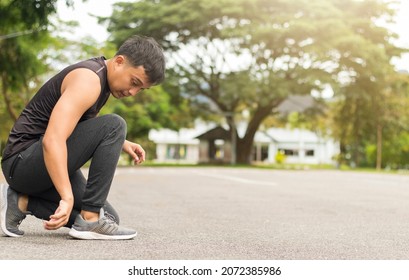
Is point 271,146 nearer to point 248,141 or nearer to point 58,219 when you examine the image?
point 248,141

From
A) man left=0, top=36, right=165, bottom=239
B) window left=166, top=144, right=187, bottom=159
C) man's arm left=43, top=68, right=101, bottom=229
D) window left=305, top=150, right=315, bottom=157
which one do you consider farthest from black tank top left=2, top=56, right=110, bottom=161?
window left=166, top=144, right=187, bottom=159

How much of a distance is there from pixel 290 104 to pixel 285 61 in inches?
808

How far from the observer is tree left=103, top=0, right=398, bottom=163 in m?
38.3

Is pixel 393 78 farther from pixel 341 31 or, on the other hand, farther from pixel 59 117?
pixel 59 117

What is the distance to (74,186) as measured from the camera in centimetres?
431

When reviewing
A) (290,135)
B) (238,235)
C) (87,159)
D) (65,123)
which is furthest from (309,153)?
(65,123)

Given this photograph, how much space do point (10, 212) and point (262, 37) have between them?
113ft

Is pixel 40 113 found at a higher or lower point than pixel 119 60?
lower

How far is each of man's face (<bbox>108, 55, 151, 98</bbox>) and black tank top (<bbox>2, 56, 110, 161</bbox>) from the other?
0.21 feet

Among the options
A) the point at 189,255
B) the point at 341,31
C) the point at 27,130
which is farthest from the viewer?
the point at 341,31

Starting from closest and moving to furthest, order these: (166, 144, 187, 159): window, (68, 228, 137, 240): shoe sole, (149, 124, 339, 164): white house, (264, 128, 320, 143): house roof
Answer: (68, 228, 137, 240): shoe sole
(264, 128, 320, 143): house roof
(149, 124, 339, 164): white house
(166, 144, 187, 159): window

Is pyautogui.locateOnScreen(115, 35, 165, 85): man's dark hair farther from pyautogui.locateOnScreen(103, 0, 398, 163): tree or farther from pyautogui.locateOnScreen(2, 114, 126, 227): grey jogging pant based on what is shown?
pyautogui.locateOnScreen(103, 0, 398, 163): tree

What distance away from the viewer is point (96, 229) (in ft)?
14.0

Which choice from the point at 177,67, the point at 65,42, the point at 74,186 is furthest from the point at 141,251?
the point at 177,67
